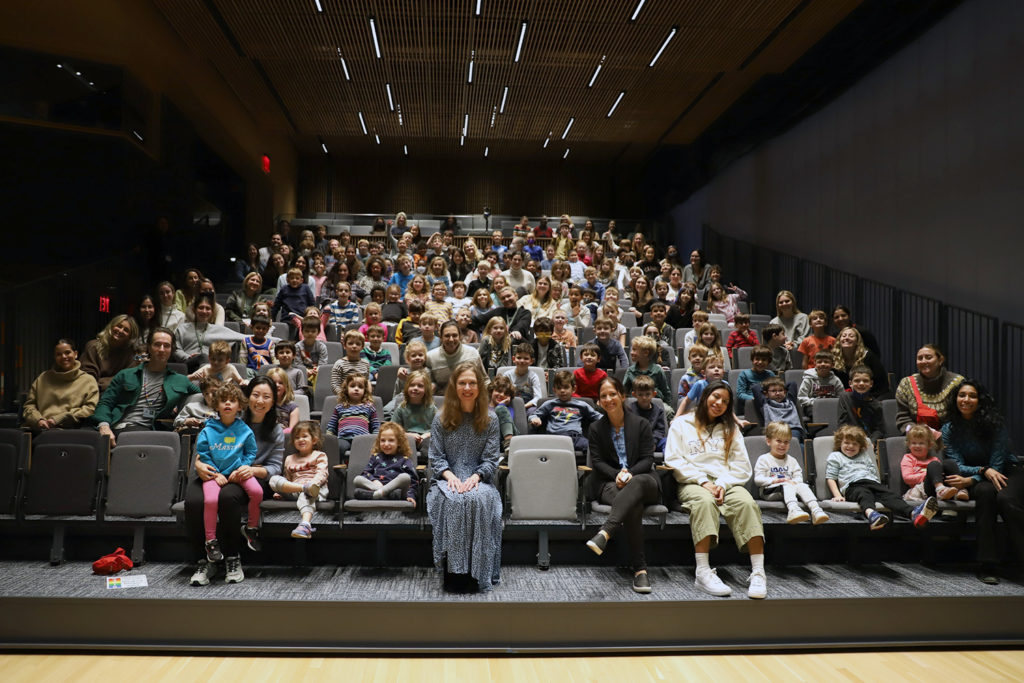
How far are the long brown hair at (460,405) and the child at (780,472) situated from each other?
1521 millimetres

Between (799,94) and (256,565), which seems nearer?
(256,565)

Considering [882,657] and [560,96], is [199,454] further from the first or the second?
[560,96]

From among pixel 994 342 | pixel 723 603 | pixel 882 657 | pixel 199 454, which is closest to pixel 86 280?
pixel 199 454

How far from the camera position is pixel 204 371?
498 centimetres

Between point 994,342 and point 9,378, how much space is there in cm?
687

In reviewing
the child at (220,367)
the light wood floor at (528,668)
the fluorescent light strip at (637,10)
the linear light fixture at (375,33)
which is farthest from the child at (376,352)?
the fluorescent light strip at (637,10)

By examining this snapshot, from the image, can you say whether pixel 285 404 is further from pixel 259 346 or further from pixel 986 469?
pixel 986 469

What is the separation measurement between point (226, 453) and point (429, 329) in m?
2.22

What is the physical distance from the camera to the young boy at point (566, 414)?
14.8 ft

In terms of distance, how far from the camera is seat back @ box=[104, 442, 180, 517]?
385 cm

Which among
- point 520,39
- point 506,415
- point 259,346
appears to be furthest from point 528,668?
point 520,39

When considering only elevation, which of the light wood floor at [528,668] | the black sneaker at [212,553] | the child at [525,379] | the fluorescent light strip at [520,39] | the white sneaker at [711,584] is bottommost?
the light wood floor at [528,668]

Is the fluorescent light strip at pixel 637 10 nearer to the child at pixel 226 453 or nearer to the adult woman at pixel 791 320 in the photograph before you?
the adult woman at pixel 791 320

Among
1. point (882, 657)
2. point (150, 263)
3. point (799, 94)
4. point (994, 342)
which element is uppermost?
A: point (799, 94)
